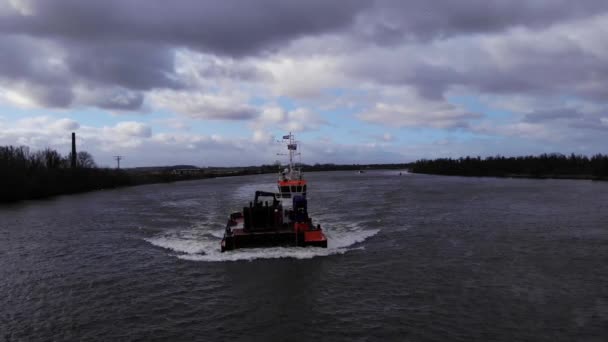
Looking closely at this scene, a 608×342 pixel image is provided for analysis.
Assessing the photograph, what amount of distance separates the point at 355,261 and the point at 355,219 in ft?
59.4

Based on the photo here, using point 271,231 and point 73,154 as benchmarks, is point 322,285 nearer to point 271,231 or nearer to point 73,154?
point 271,231

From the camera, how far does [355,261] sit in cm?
2455

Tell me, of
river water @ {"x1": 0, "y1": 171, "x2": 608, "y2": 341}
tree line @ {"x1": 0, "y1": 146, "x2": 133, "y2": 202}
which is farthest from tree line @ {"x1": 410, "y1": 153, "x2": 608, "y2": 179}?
tree line @ {"x1": 0, "y1": 146, "x2": 133, "y2": 202}

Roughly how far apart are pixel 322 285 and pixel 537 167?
150087 millimetres

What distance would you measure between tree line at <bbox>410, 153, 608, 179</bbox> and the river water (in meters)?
108

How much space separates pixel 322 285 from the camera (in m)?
20.0

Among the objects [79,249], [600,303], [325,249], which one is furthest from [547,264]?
[79,249]

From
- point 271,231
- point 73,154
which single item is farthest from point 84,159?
point 271,231

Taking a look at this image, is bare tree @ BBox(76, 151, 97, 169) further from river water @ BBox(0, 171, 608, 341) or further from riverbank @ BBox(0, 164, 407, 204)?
river water @ BBox(0, 171, 608, 341)

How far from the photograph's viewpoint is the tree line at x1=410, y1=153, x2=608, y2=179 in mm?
129387

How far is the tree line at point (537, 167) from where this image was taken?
129m

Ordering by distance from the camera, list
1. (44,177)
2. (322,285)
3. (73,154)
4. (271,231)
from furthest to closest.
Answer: (73,154)
(44,177)
(271,231)
(322,285)

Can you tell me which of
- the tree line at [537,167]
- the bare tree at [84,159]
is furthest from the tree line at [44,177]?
the tree line at [537,167]

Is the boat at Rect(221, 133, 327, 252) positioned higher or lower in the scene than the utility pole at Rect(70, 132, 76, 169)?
lower
